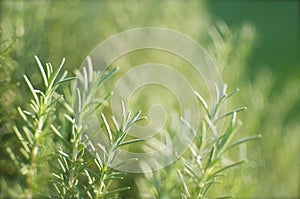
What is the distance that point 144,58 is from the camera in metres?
0.64

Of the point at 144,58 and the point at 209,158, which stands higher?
the point at 144,58

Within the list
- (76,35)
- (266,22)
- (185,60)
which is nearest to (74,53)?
(76,35)

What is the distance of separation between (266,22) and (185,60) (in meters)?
0.81

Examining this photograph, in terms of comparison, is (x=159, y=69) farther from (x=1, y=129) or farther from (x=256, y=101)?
(x=1, y=129)

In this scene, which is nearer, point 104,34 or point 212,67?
point 212,67

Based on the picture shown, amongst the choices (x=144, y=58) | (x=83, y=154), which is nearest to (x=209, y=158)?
(x=83, y=154)

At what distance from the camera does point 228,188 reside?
445 millimetres

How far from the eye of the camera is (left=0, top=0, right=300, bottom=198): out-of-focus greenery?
1.43ft

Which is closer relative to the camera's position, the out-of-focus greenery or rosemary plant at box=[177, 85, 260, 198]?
rosemary plant at box=[177, 85, 260, 198]

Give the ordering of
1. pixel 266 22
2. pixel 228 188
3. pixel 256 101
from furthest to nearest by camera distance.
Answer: pixel 266 22 → pixel 256 101 → pixel 228 188

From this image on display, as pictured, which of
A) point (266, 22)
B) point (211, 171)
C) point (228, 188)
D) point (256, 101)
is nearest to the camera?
point (211, 171)

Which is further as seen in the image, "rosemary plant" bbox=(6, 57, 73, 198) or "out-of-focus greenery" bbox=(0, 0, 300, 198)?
"out-of-focus greenery" bbox=(0, 0, 300, 198)

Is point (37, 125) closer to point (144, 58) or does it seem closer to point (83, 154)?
point (83, 154)

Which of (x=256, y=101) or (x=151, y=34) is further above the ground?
(x=151, y=34)
